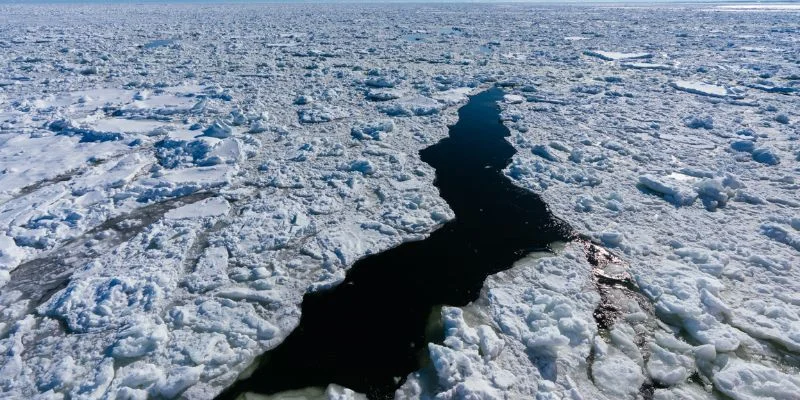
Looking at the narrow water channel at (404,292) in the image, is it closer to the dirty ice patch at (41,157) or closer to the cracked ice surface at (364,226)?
the cracked ice surface at (364,226)

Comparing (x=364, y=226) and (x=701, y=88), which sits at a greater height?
(x=364, y=226)

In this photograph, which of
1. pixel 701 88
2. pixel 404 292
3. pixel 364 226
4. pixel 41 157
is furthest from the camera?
pixel 701 88

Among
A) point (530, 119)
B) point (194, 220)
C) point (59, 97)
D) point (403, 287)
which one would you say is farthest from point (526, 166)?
point (59, 97)

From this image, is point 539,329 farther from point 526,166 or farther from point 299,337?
point 526,166

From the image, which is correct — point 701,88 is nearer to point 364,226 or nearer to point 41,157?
point 364,226

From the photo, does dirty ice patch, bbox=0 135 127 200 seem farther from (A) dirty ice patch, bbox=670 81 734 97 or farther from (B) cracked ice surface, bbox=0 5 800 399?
(A) dirty ice patch, bbox=670 81 734 97

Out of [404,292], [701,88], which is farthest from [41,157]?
[701,88]

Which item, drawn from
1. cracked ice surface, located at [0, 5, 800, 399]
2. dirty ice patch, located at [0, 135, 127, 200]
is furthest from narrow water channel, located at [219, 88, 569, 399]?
dirty ice patch, located at [0, 135, 127, 200]
